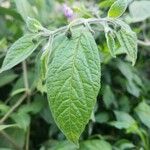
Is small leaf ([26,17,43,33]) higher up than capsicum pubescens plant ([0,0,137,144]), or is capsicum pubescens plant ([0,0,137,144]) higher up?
small leaf ([26,17,43,33])

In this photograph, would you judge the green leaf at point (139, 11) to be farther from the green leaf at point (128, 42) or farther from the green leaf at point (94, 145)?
the green leaf at point (128, 42)

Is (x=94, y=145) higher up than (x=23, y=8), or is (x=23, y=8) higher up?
(x=23, y=8)

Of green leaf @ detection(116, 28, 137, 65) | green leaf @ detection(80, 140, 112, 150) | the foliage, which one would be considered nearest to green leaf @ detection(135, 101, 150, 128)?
the foliage

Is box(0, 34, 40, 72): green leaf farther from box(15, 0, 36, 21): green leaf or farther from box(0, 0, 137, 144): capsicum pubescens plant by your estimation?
box(15, 0, 36, 21): green leaf

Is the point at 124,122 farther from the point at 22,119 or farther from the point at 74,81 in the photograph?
the point at 74,81

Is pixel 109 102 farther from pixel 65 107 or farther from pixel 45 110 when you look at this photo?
pixel 65 107

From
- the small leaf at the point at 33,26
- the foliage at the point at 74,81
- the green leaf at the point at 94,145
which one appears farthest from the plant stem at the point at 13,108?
the small leaf at the point at 33,26

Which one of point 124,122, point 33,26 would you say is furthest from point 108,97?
point 33,26
